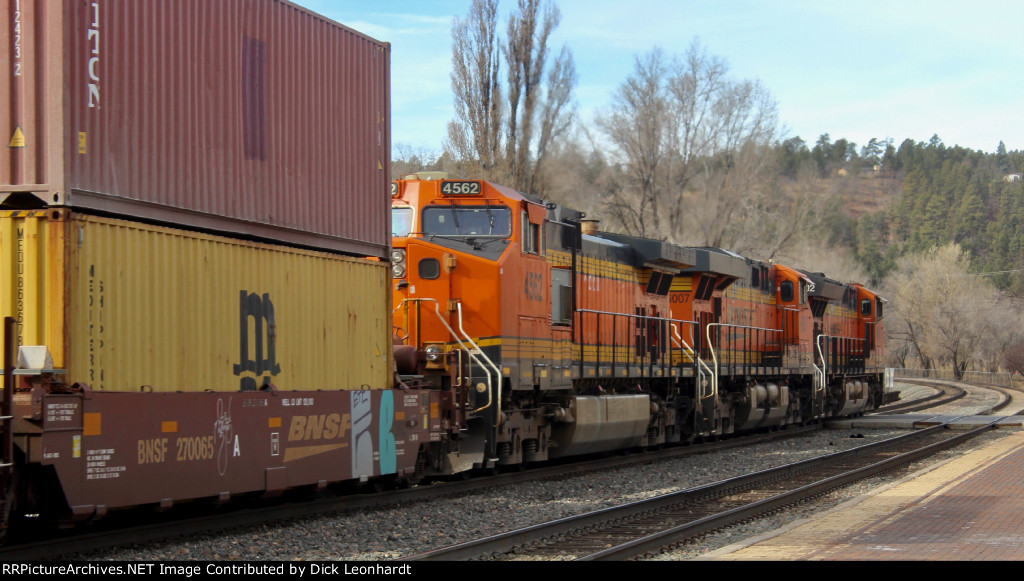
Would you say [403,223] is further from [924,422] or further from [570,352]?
[924,422]

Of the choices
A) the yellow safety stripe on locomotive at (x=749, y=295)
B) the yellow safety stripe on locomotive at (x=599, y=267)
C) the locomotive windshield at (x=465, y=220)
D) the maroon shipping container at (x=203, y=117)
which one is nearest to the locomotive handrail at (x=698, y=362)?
the yellow safety stripe on locomotive at (x=599, y=267)

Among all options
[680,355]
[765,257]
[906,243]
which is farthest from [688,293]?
[906,243]

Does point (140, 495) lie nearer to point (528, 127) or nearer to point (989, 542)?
point (989, 542)

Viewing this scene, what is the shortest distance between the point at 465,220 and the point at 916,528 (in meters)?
7.01

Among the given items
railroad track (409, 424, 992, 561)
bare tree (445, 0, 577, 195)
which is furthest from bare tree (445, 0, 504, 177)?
railroad track (409, 424, 992, 561)

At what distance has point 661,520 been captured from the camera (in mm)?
10469

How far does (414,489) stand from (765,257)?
4063 centimetres

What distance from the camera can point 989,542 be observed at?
845 cm

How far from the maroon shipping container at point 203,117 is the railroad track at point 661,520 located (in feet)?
12.3

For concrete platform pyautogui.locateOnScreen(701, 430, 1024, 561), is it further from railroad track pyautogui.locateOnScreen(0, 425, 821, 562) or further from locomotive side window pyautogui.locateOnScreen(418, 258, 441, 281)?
locomotive side window pyautogui.locateOnScreen(418, 258, 441, 281)

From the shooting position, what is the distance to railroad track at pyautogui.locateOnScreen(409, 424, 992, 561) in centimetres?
834

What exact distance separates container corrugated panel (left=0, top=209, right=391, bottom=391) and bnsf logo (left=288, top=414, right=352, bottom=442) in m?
0.35

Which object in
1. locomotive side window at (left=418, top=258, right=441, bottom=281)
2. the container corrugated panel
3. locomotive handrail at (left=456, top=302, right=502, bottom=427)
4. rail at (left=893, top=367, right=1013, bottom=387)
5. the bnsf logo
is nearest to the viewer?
the container corrugated panel

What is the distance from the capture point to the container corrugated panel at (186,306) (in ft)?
24.2
